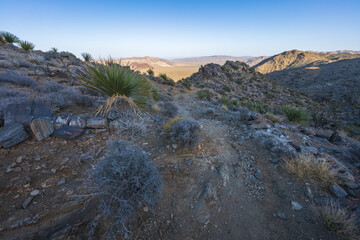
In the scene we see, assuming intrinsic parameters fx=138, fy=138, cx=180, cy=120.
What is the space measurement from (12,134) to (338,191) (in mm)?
6196

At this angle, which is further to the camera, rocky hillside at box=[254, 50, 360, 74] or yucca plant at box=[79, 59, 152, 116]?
rocky hillside at box=[254, 50, 360, 74]

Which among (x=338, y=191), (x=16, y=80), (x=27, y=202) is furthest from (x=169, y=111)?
(x=16, y=80)

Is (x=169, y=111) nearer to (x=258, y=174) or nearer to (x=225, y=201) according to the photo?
(x=258, y=174)

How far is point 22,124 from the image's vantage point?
113 inches

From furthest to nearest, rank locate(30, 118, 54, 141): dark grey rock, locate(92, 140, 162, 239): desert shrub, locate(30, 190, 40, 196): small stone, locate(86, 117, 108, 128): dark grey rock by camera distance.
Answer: locate(86, 117, 108, 128): dark grey rock < locate(30, 118, 54, 141): dark grey rock < locate(30, 190, 40, 196): small stone < locate(92, 140, 162, 239): desert shrub

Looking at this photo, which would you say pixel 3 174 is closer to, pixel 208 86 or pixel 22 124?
pixel 22 124

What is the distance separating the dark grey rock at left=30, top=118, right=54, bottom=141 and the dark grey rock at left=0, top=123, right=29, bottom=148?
5.9 inches

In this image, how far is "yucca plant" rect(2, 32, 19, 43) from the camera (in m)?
12.6

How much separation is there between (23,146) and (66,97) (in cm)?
204

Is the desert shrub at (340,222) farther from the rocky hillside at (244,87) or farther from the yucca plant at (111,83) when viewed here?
the rocky hillside at (244,87)

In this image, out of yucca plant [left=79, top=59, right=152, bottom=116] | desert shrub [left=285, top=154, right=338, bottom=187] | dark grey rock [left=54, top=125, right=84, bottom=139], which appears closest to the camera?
desert shrub [left=285, top=154, right=338, bottom=187]

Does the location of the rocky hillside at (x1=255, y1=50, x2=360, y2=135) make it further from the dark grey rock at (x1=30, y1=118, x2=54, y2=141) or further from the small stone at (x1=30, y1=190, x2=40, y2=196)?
the dark grey rock at (x1=30, y1=118, x2=54, y2=141)

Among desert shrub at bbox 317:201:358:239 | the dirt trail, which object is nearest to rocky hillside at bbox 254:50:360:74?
the dirt trail

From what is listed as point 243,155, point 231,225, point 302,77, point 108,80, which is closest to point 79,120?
Result: point 108,80
